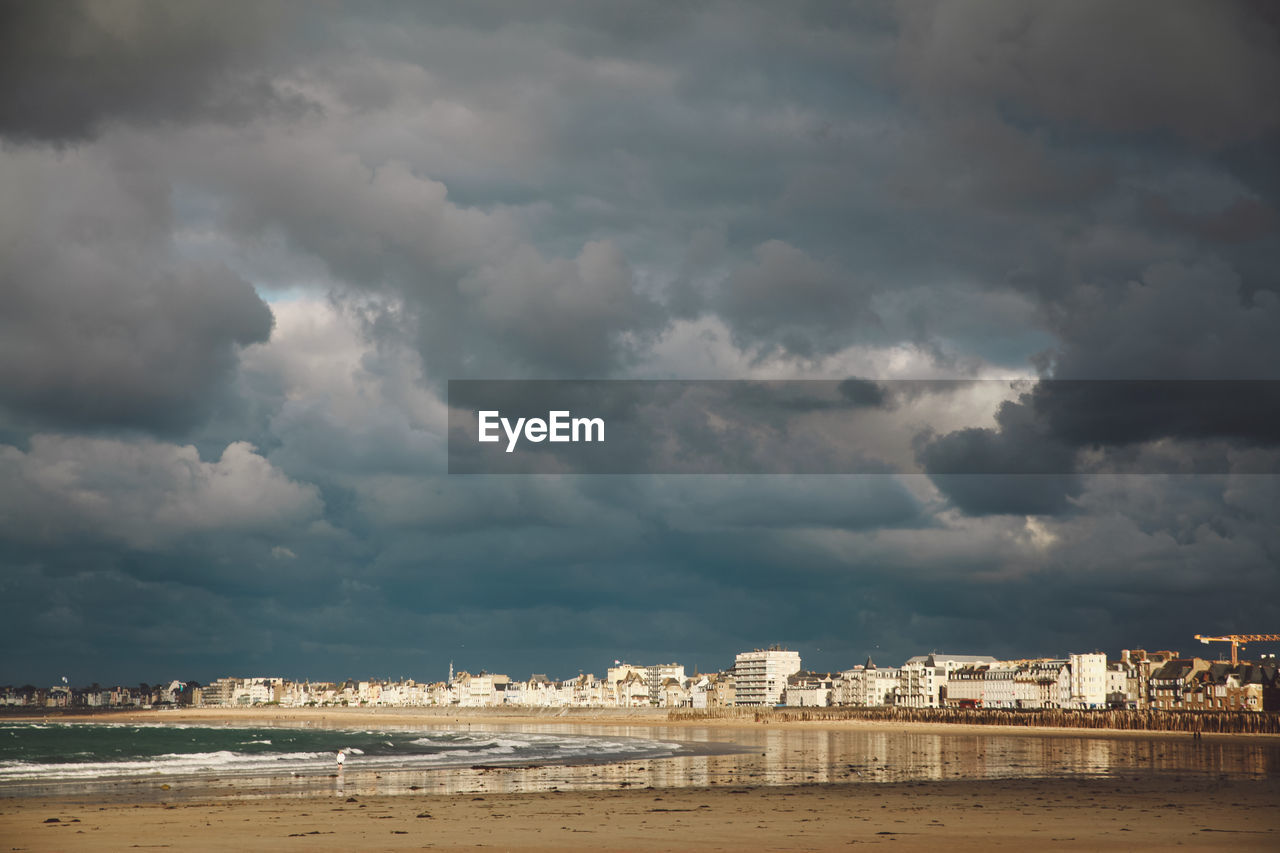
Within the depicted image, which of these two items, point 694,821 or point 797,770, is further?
point 797,770

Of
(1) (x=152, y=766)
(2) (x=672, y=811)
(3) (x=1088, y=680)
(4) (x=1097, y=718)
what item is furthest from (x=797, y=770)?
(3) (x=1088, y=680)

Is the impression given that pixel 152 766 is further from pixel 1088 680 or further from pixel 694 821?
pixel 1088 680

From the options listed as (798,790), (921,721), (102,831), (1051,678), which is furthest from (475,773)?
(1051,678)

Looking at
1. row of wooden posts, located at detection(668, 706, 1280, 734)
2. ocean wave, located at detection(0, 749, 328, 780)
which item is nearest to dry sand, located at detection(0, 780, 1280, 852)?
ocean wave, located at detection(0, 749, 328, 780)

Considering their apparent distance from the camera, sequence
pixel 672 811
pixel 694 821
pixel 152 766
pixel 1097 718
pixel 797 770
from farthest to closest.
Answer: pixel 1097 718 → pixel 152 766 → pixel 797 770 → pixel 672 811 → pixel 694 821

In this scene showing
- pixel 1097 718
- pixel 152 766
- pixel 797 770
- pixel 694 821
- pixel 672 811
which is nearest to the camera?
pixel 694 821

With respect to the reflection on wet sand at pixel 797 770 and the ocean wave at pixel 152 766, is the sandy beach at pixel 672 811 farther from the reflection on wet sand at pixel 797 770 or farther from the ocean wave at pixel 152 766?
the ocean wave at pixel 152 766

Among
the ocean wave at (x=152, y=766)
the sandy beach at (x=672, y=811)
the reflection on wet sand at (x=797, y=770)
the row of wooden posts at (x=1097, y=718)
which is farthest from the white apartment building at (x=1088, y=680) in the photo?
the ocean wave at (x=152, y=766)

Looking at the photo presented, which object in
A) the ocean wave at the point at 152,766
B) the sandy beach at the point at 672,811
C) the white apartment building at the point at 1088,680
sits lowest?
the white apartment building at the point at 1088,680
